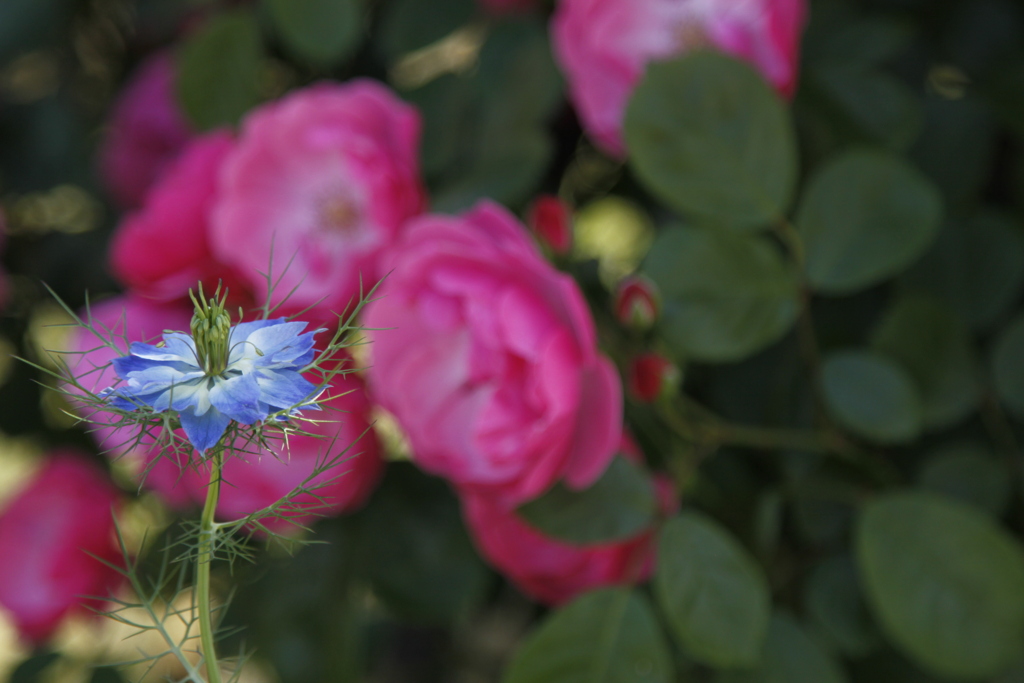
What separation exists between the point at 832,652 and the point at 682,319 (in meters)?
0.16

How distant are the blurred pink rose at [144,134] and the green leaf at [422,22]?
0.55 feet

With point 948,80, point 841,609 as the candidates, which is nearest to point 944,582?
point 841,609

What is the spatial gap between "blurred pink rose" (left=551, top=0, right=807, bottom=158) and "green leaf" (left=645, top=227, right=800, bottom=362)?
0.05 m

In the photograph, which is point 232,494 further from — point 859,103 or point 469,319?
point 859,103

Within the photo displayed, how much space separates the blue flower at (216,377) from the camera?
0.13 meters

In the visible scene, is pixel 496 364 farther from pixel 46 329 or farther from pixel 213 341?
pixel 46 329

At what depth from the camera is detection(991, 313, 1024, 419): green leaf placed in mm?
351

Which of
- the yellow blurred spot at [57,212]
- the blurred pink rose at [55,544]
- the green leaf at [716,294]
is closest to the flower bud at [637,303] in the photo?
the green leaf at [716,294]

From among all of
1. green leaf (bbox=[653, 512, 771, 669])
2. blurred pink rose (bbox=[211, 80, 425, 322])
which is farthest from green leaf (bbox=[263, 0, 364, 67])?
green leaf (bbox=[653, 512, 771, 669])

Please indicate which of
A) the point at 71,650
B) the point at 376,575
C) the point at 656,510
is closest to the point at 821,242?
the point at 656,510

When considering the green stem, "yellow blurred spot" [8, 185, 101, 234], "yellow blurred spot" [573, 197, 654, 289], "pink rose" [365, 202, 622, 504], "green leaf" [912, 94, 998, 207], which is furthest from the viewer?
"yellow blurred spot" [8, 185, 101, 234]

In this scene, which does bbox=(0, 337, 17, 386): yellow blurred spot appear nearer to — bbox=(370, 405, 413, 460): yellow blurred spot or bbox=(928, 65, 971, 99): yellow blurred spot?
bbox=(370, 405, 413, 460): yellow blurred spot

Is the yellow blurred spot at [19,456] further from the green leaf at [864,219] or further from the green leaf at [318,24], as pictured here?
the green leaf at [864,219]

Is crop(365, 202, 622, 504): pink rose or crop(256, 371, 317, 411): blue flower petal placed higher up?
crop(256, 371, 317, 411): blue flower petal
